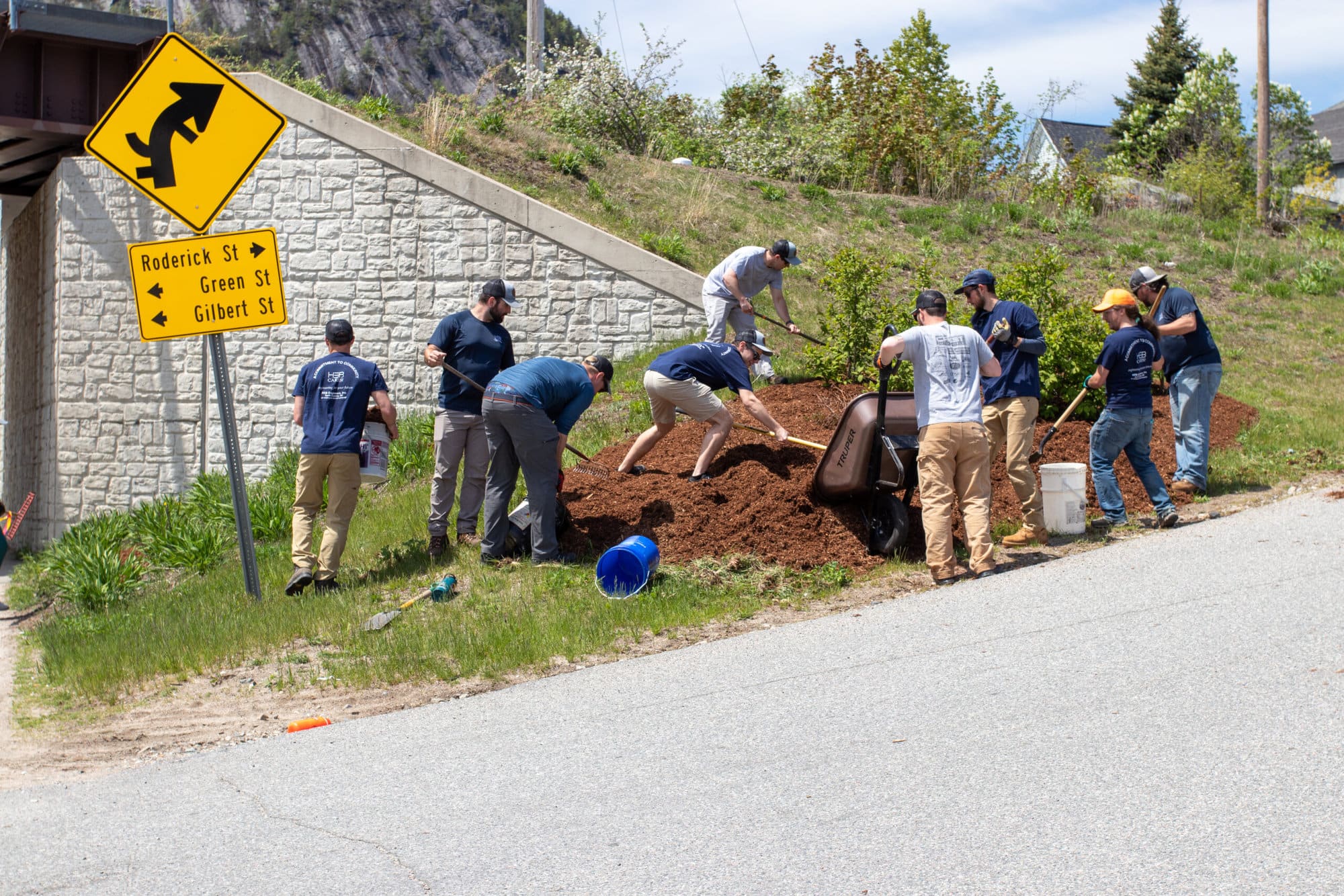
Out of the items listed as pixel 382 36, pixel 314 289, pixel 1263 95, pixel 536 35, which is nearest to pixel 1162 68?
pixel 1263 95

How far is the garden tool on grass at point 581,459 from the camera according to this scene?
9.29 metres

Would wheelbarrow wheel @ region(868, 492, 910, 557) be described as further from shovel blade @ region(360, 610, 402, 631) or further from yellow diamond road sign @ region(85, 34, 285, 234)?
yellow diamond road sign @ region(85, 34, 285, 234)

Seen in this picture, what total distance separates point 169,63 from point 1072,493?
717cm

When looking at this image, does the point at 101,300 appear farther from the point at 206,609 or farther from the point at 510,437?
the point at 510,437

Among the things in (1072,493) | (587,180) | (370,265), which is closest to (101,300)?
(370,265)

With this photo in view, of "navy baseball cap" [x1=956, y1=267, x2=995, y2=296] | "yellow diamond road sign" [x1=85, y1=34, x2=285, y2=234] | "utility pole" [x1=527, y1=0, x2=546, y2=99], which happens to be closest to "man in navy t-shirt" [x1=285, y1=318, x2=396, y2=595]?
"yellow diamond road sign" [x1=85, y1=34, x2=285, y2=234]

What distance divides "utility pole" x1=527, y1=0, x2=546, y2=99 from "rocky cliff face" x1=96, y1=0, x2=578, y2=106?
74018 mm

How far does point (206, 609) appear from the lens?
8812mm

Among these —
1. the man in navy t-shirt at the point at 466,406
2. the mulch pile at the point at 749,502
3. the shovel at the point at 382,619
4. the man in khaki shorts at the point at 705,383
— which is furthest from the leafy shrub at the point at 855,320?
the shovel at the point at 382,619

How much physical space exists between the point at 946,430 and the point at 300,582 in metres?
4.83

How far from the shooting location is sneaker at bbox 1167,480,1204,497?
9711mm

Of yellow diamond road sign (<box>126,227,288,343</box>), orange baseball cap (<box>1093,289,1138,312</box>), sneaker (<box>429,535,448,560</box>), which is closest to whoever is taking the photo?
yellow diamond road sign (<box>126,227,288,343</box>)

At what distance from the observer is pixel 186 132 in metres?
8.33

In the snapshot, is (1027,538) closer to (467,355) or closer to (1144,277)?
(1144,277)
